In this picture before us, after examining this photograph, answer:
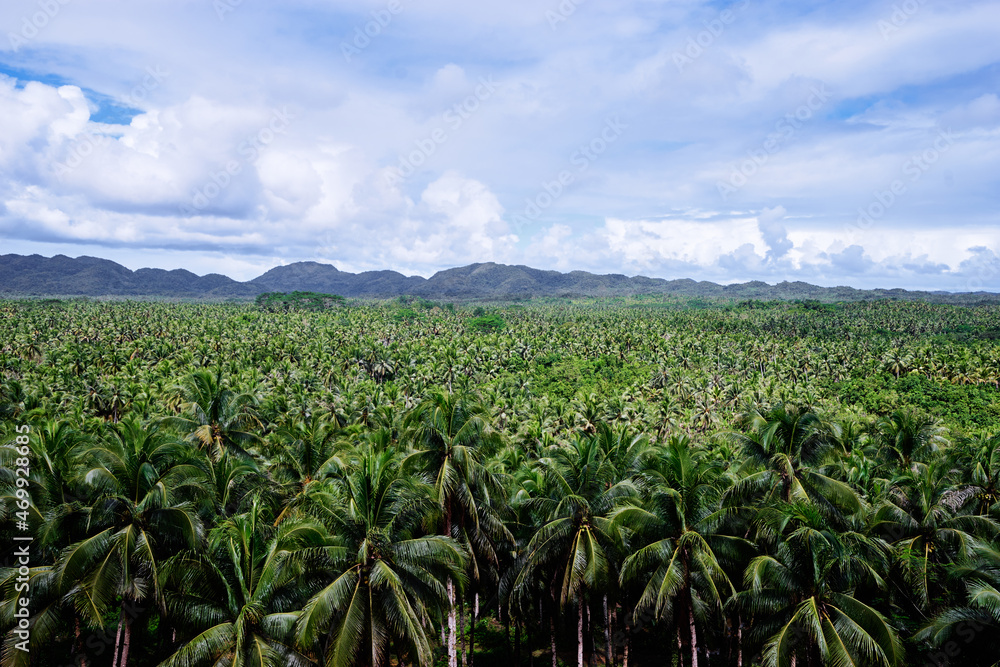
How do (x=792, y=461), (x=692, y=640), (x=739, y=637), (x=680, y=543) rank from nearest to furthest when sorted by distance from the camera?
(x=680, y=543) < (x=692, y=640) < (x=792, y=461) < (x=739, y=637)

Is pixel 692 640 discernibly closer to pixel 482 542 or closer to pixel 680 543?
pixel 680 543

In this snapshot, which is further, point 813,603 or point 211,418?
point 211,418

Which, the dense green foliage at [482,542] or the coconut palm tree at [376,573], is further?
the dense green foliage at [482,542]

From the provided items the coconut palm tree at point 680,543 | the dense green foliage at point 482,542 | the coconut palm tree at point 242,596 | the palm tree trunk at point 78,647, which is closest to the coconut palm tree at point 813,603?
the dense green foliage at point 482,542

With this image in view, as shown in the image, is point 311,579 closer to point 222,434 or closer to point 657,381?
point 222,434

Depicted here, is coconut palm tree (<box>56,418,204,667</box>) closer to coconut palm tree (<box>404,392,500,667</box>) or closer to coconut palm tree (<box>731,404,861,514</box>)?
coconut palm tree (<box>404,392,500,667</box>)

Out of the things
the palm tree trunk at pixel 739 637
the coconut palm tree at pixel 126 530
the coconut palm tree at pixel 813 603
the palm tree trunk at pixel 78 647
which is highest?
the coconut palm tree at pixel 126 530

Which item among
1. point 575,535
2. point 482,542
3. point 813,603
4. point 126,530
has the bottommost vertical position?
point 482,542

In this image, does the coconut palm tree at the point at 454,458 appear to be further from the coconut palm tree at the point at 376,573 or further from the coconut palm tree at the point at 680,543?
the coconut palm tree at the point at 680,543

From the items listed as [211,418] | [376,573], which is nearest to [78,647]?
[211,418]

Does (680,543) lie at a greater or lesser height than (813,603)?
greater

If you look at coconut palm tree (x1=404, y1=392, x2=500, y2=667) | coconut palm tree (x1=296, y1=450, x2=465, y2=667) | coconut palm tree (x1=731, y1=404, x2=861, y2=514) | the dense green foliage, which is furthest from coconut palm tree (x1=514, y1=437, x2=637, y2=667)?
coconut palm tree (x1=731, y1=404, x2=861, y2=514)

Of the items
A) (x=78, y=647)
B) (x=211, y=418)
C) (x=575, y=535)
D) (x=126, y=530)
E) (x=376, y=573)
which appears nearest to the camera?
(x=376, y=573)

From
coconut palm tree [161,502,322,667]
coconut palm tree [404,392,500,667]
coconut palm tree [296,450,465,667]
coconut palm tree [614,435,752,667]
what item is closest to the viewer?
coconut palm tree [161,502,322,667]
